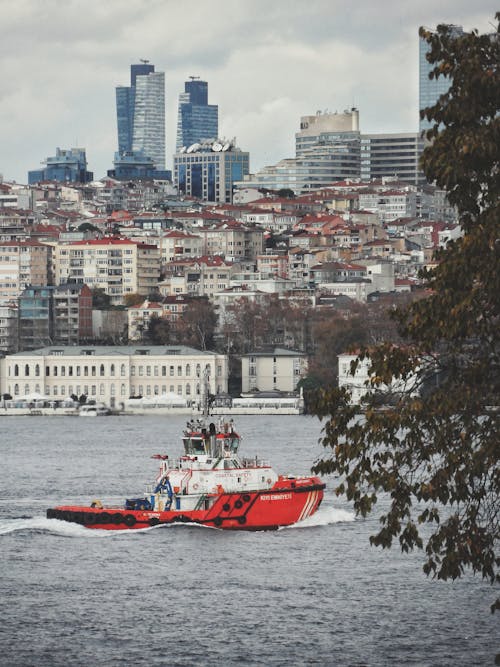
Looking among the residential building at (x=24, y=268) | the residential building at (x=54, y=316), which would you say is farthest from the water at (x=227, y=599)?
the residential building at (x=24, y=268)

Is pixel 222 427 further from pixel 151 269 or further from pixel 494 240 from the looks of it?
pixel 151 269

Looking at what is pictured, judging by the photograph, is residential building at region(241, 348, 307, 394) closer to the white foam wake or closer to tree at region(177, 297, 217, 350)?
tree at region(177, 297, 217, 350)

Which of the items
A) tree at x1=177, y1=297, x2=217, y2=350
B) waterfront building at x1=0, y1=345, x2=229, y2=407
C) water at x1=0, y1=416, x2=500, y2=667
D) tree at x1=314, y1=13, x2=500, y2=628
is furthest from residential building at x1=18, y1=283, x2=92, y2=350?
tree at x1=314, y1=13, x2=500, y2=628

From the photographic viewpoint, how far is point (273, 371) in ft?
355

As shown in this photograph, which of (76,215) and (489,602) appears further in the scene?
(76,215)

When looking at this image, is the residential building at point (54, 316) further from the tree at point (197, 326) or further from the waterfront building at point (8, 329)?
the tree at point (197, 326)

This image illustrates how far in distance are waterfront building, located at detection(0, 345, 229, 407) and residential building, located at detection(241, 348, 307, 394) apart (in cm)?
123

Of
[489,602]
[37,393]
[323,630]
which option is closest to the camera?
[323,630]

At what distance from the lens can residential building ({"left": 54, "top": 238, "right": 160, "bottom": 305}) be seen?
14212cm

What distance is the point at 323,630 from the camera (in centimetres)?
2692

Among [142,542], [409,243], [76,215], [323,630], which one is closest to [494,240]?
[323,630]

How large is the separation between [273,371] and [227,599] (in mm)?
78429

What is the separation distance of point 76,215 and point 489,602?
503 ft

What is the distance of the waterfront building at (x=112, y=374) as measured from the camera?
354 feet
